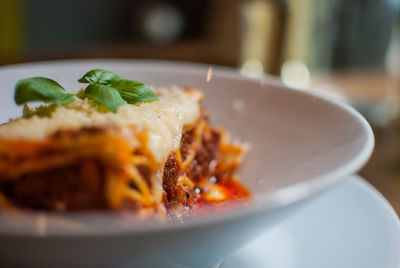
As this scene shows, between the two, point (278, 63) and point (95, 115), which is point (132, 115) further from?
point (278, 63)

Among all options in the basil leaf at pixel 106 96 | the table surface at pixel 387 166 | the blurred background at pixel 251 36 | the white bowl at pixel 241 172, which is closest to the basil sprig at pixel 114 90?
the basil leaf at pixel 106 96

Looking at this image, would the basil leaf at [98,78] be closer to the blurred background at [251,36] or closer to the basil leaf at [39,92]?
the basil leaf at [39,92]

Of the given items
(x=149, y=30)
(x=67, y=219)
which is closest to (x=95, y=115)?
(x=67, y=219)

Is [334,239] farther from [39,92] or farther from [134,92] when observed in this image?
[39,92]

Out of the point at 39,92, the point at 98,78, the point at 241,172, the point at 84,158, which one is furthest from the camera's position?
the point at 241,172

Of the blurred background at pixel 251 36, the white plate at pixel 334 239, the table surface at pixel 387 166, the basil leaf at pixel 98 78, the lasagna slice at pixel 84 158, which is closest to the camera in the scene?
the lasagna slice at pixel 84 158

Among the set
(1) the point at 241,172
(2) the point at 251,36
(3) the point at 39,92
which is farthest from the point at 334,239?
(2) the point at 251,36
